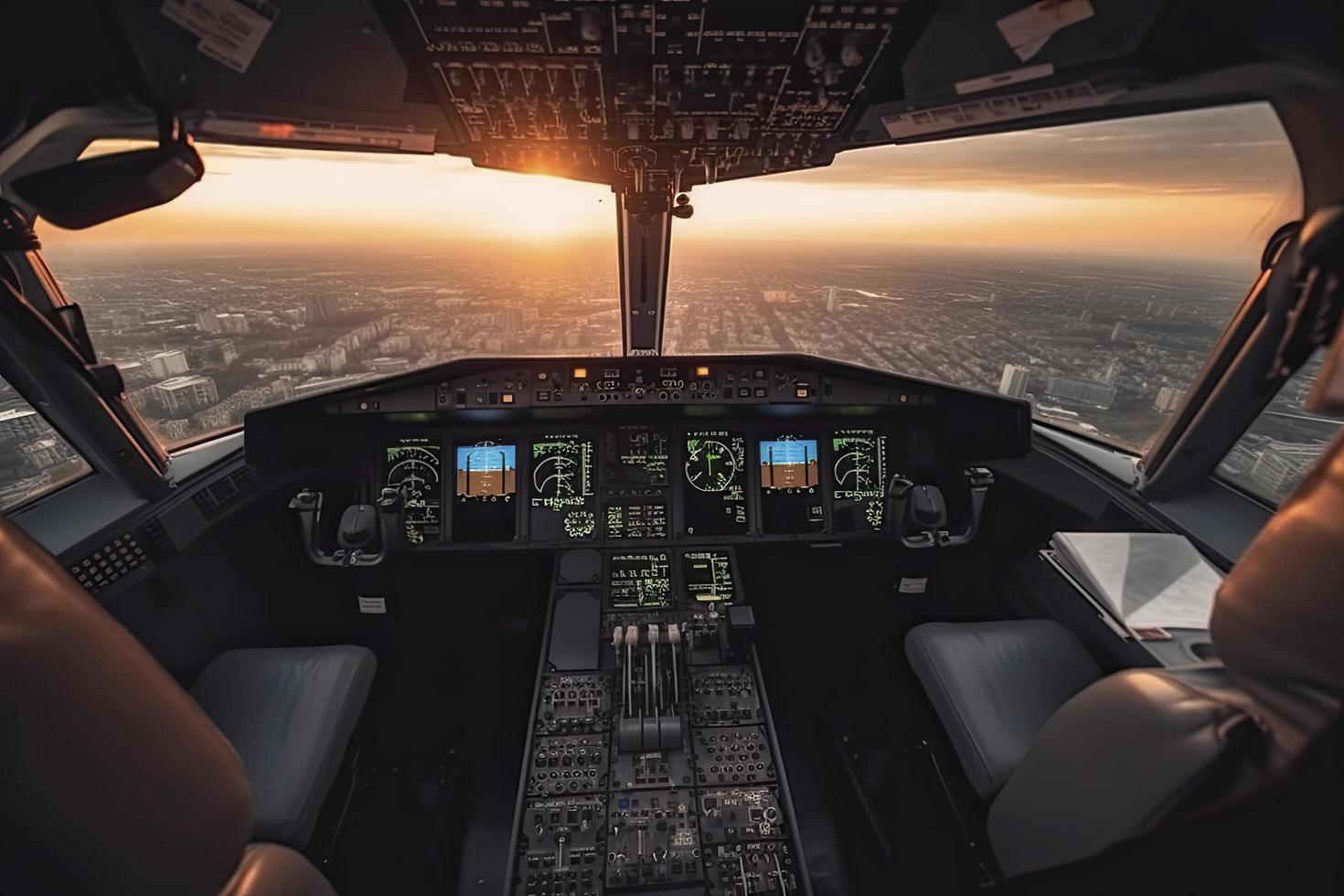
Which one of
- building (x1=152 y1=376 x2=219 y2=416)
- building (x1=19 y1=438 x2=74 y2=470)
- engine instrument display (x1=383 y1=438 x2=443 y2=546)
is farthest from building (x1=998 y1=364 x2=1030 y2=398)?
building (x1=19 y1=438 x2=74 y2=470)

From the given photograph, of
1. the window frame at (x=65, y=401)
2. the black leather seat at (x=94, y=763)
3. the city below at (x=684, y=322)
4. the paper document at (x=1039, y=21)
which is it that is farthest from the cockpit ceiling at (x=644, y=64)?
the black leather seat at (x=94, y=763)

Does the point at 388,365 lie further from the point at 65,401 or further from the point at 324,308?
the point at 65,401

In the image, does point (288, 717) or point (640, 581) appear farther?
point (640, 581)

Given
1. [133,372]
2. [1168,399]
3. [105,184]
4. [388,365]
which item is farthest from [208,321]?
[1168,399]

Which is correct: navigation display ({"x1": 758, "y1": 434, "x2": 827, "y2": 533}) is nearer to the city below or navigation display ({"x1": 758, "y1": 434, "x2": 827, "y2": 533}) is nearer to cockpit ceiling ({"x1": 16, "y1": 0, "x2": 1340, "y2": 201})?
the city below

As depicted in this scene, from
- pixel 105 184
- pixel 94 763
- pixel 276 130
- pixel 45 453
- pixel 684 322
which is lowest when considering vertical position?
pixel 45 453

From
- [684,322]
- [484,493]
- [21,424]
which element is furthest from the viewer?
[684,322]
